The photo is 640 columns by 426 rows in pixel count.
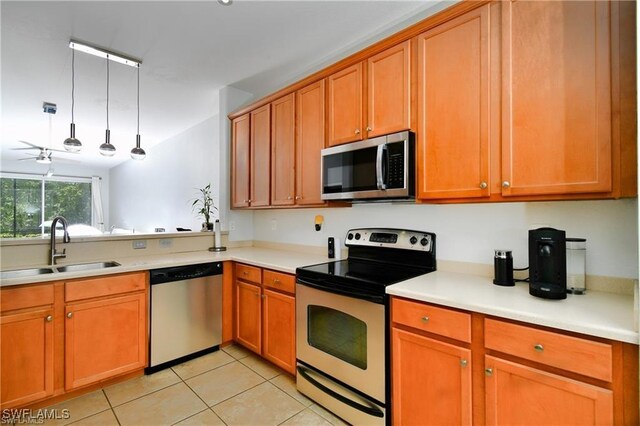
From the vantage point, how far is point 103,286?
2146mm

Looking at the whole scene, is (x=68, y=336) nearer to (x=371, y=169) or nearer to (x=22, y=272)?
(x=22, y=272)

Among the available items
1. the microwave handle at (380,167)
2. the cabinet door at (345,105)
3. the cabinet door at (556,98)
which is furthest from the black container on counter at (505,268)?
the cabinet door at (345,105)

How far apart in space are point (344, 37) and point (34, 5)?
216cm

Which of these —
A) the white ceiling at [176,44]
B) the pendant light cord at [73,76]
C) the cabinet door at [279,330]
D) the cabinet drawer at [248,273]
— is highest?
the white ceiling at [176,44]

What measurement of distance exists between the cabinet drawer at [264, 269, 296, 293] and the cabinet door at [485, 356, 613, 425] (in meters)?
1.31

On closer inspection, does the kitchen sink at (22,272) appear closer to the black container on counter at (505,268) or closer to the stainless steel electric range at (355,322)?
the stainless steel electric range at (355,322)

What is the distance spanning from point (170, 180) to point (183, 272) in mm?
3511

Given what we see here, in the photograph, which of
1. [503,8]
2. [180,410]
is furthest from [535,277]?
A: [180,410]

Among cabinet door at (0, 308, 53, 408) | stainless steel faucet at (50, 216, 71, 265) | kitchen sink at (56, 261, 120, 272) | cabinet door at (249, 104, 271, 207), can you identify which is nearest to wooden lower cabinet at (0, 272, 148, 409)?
cabinet door at (0, 308, 53, 408)

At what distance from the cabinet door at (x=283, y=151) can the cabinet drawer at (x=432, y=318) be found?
1.41 metres

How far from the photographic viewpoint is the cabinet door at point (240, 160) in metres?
3.20

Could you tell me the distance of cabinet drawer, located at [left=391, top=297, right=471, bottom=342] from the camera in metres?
1.37

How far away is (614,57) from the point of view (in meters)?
1.23

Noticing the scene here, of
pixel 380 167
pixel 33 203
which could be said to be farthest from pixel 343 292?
pixel 33 203
